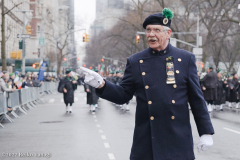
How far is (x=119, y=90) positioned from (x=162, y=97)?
1.35ft

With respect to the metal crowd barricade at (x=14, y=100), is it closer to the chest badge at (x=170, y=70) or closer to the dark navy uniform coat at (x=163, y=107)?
the dark navy uniform coat at (x=163, y=107)

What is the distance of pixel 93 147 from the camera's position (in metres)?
9.83

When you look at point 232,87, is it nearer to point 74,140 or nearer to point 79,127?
point 79,127

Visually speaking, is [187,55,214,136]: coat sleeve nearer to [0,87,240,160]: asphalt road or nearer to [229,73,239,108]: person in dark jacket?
[0,87,240,160]: asphalt road

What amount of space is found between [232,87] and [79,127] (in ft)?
38.0

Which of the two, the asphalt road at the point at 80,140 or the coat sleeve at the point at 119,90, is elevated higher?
the coat sleeve at the point at 119,90

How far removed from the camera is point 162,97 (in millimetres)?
3912

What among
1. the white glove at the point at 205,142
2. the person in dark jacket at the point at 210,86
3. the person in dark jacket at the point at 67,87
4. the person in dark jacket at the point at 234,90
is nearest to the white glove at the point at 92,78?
the white glove at the point at 205,142

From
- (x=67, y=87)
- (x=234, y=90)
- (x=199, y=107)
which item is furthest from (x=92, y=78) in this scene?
(x=234, y=90)

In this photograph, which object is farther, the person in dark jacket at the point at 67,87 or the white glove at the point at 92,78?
the person in dark jacket at the point at 67,87

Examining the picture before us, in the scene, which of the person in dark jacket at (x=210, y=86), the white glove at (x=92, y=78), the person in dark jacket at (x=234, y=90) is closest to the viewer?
the white glove at (x=92, y=78)

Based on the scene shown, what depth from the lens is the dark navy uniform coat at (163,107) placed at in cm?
388

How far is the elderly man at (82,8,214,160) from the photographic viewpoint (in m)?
3.88

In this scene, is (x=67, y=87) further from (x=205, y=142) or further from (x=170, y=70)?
(x=205, y=142)
